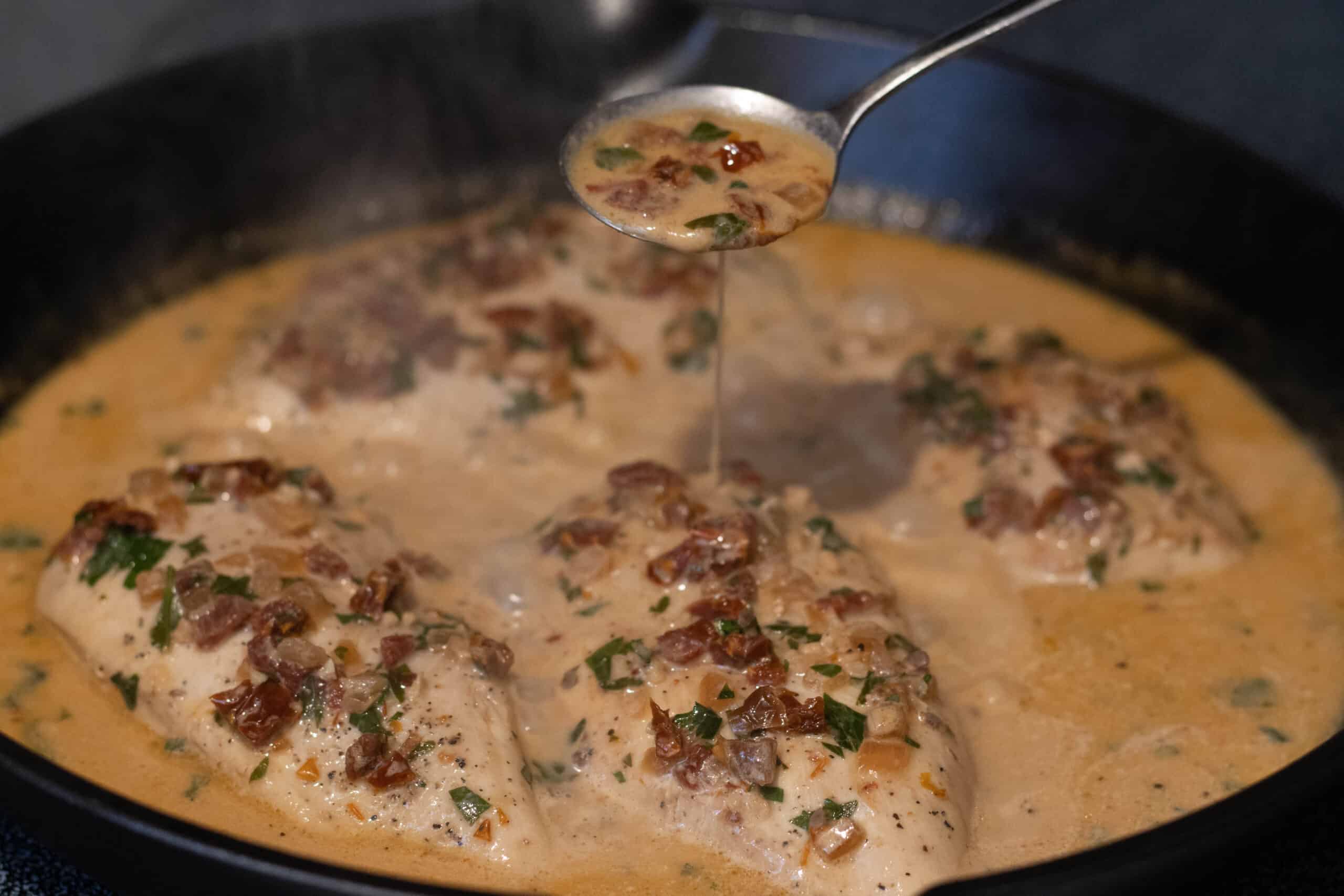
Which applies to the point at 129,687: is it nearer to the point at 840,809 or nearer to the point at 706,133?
the point at 840,809

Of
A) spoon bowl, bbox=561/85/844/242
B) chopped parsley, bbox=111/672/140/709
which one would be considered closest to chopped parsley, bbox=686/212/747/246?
spoon bowl, bbox=561/85/844/242

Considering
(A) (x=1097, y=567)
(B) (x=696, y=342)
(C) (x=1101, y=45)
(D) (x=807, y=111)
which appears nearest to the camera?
(D) (x=807, y=111)

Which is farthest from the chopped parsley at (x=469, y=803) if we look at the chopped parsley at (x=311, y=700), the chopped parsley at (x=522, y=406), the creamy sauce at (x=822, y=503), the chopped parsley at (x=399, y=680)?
the chopped parsley at (x=522, y=406)

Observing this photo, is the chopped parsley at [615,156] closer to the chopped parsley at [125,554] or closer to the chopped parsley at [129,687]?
the chopped parsley at [125,554]

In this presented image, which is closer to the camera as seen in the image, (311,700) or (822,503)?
(311,700)

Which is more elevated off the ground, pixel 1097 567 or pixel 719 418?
pixel 719 418

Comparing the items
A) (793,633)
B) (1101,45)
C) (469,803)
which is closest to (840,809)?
(793,633)

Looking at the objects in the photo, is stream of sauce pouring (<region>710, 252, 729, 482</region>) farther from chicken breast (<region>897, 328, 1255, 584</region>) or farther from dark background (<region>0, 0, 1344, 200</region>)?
dark background (<region>0, 0, 1344, 200</region>)
